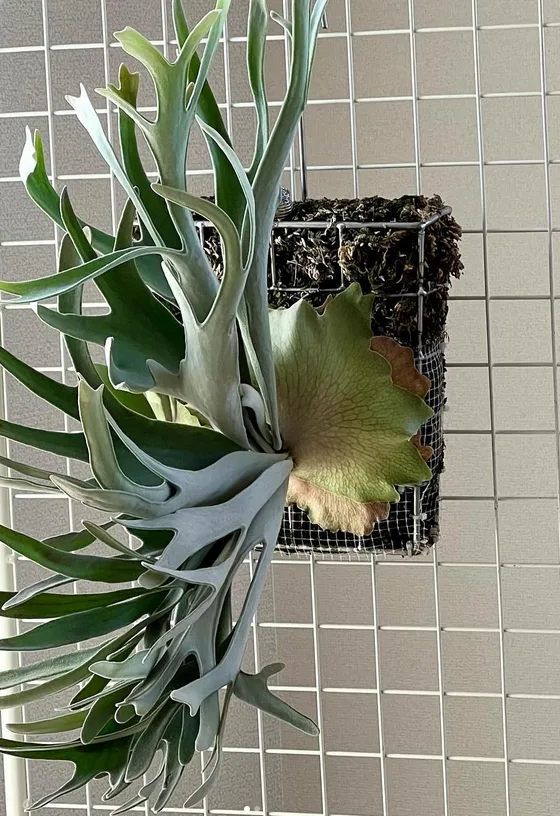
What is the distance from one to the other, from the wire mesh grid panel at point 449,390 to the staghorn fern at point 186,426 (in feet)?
2.03

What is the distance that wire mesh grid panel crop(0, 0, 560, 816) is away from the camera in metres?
1.24

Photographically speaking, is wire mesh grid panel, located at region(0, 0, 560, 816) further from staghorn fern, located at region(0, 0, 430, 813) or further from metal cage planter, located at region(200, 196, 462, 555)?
staghorn fern, located at region(0, 0, 430, 813)

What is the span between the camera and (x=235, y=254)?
1.63 ft

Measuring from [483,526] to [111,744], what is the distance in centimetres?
86

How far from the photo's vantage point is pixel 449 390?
136 cm

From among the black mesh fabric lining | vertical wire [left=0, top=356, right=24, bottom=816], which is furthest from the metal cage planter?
vertical wire [left=0, top=356, right=24, bottom=816]

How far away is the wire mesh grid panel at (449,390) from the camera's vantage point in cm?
124

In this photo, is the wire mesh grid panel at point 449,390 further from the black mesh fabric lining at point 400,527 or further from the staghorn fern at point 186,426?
the staghorn fern at point 186,426

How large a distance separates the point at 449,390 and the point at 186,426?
2.75 feet

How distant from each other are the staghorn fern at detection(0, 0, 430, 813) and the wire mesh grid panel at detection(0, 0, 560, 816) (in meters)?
0.62

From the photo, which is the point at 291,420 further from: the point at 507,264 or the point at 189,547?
the point at 507,264

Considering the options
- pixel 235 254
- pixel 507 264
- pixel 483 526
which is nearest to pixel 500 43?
pixel 507 264

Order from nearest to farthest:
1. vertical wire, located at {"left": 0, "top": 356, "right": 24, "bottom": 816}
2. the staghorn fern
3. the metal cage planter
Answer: the staghorn fern → the metal cage planter → vertical wire, located at {"left": 0, "top": 356, "right": 24, "bottom": 816}

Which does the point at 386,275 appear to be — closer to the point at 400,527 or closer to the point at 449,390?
the point at 400,527
